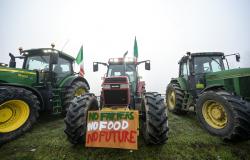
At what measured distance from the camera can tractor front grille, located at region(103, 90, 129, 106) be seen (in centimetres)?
375

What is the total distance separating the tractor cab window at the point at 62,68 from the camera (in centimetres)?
583

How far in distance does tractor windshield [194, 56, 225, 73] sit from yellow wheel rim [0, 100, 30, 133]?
18.7 feet

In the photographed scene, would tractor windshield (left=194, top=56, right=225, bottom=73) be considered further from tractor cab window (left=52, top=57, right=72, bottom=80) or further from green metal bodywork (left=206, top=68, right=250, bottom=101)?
tractor cab window (left=52, top=57, right=72, bottom=80)

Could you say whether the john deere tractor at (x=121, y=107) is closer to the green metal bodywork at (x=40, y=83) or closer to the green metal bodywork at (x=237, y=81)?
the green metal bodywork at (x=40, y=83)

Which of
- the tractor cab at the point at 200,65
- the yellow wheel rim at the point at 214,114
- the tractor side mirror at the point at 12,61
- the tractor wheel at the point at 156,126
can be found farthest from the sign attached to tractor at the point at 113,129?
the tractor side mirror at the point at 12,61

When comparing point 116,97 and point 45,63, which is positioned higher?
point 45,63

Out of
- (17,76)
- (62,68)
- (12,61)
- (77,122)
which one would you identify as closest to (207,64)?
(77,122)

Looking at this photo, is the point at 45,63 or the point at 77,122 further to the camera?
the point at 45,63

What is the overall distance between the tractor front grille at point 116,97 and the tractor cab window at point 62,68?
9.43 ft

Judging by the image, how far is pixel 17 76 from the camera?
454 cm

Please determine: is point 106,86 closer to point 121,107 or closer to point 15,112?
point 121,107

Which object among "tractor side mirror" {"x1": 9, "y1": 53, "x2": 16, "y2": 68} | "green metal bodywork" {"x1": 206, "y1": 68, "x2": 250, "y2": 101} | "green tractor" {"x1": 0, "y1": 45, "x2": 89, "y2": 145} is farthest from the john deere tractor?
"tractor side mirror" {"x1": 9, "y1": 53, "x2": 16, "y2": 68}

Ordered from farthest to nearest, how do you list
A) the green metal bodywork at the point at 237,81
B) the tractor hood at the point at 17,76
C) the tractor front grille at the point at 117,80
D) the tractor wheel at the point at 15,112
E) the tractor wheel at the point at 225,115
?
1. the tractor hood at the point at 17,76
2. the tractor front grille at the point at 117,80
3. the green metal bodywork at the point at 237,81
4. the tractor wheel at the point at 15,112
5. the tractor wheel at the point at 225,115

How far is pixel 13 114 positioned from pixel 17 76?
1.39 meters
